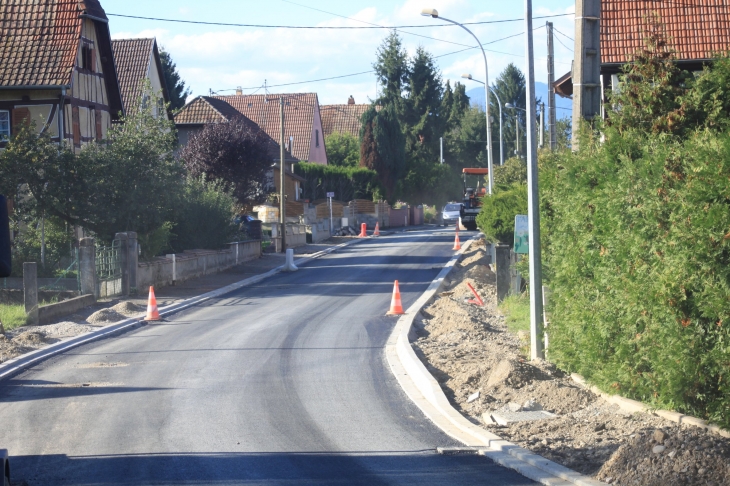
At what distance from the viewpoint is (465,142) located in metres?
94.9

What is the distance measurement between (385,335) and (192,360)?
3.92 meters

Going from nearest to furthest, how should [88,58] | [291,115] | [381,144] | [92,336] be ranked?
[92,336] < [88,58] < [381,144] < [291,115]

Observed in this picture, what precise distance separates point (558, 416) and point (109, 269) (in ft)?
50.8

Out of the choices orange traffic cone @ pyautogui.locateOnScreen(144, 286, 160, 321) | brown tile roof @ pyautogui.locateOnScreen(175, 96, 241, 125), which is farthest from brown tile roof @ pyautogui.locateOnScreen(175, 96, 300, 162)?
orange traffic cone @ pyautogui.locateOnScreen(144, 286, 160, 321)

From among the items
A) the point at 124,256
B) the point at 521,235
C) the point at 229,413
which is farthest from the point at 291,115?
the point at 229,413

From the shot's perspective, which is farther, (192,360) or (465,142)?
(465,142)

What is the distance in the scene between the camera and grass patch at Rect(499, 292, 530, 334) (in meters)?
14.7

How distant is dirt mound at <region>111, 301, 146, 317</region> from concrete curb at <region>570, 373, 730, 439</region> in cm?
1199

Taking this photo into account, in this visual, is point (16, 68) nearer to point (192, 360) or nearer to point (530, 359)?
point (192, 360)

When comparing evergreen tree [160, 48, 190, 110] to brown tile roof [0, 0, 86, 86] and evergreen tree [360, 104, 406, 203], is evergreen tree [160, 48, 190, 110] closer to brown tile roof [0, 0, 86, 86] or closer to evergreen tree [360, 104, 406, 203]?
evergreen tree [360, 104, 406, 203]

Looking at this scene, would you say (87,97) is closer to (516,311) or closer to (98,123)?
(98,123)

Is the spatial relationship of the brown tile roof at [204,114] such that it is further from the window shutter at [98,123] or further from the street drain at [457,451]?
the street drain at [457,451]

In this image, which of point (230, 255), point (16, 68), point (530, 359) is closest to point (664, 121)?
point (530, 359)

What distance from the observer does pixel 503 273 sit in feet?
60.7
